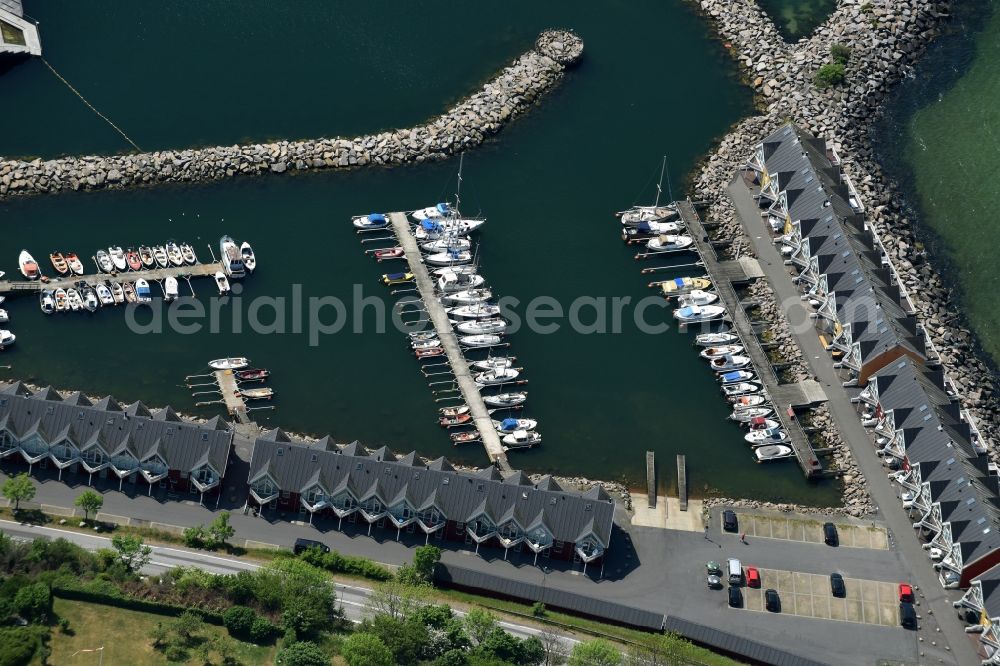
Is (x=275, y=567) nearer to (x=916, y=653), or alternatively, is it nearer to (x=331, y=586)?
(x=331, y=586)

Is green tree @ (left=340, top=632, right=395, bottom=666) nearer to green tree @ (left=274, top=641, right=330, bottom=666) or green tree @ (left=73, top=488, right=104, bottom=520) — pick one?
green tree @ (left=274, top=641, right=330, bottom=666)

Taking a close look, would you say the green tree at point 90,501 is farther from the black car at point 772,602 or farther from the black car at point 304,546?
the black car at point 772,602

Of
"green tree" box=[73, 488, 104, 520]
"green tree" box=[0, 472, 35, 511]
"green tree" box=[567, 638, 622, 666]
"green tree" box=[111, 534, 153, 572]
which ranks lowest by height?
"green tree" box=[567, 638, 622, 666]

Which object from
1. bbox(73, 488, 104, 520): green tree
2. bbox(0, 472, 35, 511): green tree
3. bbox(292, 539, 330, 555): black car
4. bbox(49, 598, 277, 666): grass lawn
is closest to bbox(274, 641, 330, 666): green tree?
bbox(49, 598, 277, 666): grass lawn

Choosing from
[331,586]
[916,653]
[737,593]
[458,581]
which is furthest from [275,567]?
[916,653]

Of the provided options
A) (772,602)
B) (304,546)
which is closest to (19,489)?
(304,546)
